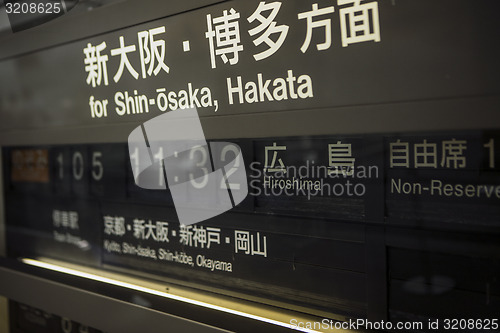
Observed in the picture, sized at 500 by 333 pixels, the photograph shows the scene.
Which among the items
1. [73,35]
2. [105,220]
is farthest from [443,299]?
[73,35]

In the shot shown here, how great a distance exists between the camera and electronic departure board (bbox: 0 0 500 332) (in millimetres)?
963

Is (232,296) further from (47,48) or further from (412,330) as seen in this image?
(47,48)

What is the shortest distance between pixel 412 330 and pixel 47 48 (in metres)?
1.49

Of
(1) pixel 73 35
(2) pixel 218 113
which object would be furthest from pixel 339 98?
(1) pixel 73 35

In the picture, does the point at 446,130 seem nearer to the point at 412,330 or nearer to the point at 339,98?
the point at 339,98

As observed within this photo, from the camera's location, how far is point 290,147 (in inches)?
49.1

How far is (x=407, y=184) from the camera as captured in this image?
1.08m

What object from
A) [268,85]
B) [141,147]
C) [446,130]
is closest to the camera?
[446,130]

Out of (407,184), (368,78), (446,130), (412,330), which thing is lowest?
(412,330)

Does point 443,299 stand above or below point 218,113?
below

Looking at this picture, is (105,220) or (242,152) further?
(105,220)

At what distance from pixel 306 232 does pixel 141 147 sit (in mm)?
624

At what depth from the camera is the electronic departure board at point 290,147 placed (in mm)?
963

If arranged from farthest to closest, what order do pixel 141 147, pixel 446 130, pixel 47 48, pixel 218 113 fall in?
pixel 47 48
pixel 141 147
pixel 218 113
pixel 446 130
